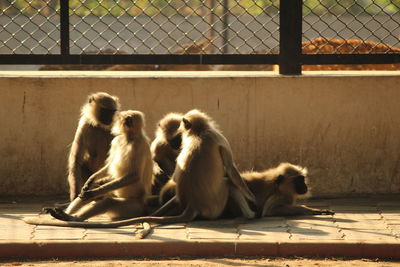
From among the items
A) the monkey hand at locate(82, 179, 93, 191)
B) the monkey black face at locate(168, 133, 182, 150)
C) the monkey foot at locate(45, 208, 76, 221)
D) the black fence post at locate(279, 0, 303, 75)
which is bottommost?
the monkey foot at locate(45, 208, 76, 221)

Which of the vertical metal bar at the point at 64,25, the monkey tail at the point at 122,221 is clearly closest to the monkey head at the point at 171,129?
the monkey tail at the point at 122,221

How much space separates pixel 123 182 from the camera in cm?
651

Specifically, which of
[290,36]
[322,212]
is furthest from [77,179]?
[290,36]

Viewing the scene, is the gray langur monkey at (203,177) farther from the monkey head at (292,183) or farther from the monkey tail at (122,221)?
the monkey head at (292,183)

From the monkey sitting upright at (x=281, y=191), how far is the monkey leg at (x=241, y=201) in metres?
0.15

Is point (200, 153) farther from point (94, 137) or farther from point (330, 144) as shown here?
point (330, 144)

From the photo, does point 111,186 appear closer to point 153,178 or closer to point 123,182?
point 123,182

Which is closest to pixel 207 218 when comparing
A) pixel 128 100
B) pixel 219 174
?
pixel 219 174

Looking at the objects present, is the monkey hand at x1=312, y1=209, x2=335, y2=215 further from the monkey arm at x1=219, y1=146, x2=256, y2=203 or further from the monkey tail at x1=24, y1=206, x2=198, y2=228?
the monkey tail at x1=24, y1=206, x2=198, y2=228

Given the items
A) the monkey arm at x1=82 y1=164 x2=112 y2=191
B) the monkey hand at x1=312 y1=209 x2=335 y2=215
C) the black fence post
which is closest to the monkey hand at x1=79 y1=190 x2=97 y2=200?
the monkey arm at x1=82 y1=164 x2=112 y2=191

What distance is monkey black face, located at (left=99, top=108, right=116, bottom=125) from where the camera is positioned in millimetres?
6980

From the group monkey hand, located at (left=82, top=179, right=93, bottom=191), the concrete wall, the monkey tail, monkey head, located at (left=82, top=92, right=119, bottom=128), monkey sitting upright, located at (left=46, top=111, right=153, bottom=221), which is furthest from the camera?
the concrete wall

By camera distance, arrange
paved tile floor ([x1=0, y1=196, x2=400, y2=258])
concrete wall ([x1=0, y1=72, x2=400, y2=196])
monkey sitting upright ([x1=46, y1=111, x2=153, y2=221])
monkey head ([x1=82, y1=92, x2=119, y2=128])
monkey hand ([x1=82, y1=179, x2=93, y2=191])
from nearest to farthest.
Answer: paved tile floor ([x1=0, y1=196, x2=400, y2=258]), monkey sitting upright ([x1=46, y1=111, x2=153, y2=221]), monkey hand ([x1=82, y1=179, x2=93, y2=191]), monkey head ([x1=82, y1=92, x2=119, y2=128]), concrete wall ([x1=0, y1=72, x2=400, y2=196])

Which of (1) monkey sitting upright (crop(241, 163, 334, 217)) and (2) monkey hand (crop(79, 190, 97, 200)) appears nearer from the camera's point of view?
(2) monkey hand (crop(79, 190, 97, 200))
